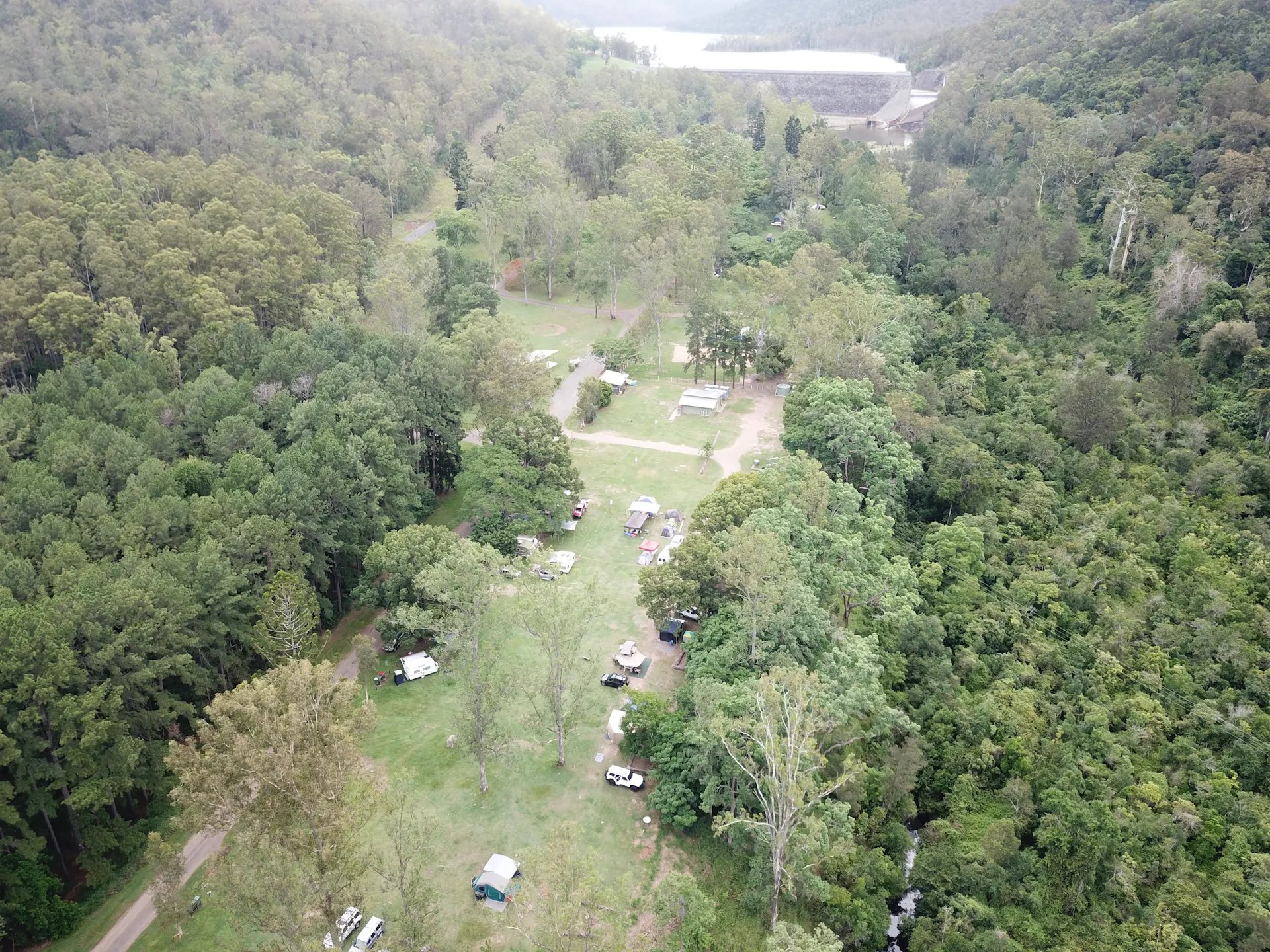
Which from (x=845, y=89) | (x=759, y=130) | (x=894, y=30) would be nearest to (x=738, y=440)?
(x=759, y=130)

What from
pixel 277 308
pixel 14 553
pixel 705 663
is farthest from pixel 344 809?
pixel 277 308

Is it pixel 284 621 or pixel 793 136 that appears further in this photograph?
pixel 793 136

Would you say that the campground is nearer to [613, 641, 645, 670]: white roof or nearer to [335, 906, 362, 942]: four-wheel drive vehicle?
[613, 641, 645, 670]: white roof

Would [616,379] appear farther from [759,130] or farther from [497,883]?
[759,130]

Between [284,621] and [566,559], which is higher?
[284,621]

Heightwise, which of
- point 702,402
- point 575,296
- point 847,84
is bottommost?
point 702,402

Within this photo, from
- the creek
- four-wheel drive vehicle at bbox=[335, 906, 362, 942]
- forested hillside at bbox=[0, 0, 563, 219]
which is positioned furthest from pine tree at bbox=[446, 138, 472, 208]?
the creek

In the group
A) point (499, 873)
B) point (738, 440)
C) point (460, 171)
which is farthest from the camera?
point (460, 171)

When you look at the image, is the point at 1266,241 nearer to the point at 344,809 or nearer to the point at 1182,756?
the point at 1182,756
